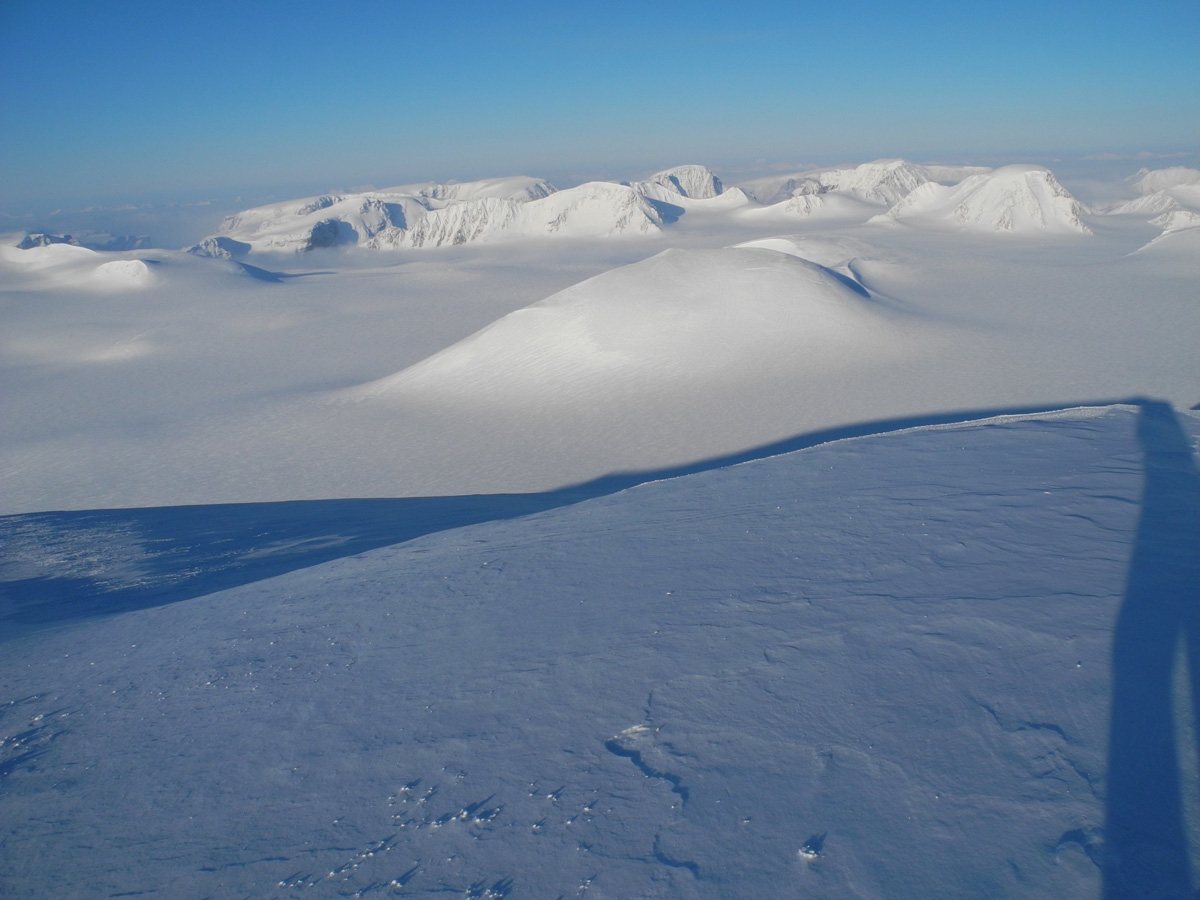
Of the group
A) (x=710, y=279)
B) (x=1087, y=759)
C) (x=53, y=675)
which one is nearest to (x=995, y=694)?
(x=1087, y=759)

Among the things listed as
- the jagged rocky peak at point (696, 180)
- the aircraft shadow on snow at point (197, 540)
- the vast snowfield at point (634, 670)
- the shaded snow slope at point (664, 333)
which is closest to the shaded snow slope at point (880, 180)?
the jagged rocky peak at point (696, 180)

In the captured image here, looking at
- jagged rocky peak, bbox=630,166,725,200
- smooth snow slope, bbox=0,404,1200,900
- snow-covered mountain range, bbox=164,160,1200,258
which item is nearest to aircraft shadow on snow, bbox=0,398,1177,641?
smooth snow slope, bbox=0,404,1200,900

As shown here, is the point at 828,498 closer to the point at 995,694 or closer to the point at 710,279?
the point at 995,694

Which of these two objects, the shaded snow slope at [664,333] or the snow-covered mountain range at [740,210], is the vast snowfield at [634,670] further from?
the snow-covered mountain range at [740,210]

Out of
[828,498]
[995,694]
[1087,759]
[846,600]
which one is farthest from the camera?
[828,498]

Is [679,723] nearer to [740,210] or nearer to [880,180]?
[740,210]

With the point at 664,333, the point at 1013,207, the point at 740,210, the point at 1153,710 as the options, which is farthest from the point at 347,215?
the point at 1153,710
